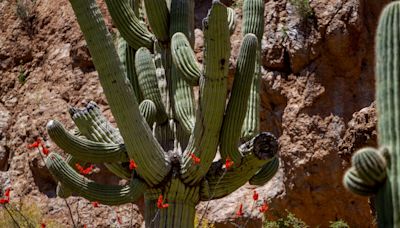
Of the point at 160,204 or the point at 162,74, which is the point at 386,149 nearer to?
the point at 160,204

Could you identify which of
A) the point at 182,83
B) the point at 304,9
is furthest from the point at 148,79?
the point at 304,9

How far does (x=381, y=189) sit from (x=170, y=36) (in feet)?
14.1

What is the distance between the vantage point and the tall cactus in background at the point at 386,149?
3594 mm

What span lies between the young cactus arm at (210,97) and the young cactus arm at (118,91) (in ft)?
1.03

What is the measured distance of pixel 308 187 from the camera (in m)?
11.1

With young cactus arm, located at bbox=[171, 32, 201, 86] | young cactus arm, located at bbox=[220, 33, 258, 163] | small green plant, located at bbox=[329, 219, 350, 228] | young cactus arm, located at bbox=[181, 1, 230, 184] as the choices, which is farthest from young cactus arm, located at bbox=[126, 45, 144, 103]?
small green plant, located at bbox=[329, 219, 350, 228]

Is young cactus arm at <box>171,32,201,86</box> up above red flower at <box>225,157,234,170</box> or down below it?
above

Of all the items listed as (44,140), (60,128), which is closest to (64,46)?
(44,140)

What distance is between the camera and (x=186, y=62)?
677cm

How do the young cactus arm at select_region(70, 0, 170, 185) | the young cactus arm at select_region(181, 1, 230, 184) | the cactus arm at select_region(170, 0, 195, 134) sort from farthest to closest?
the cactus arm at select_region(170, 0, 195, 134) → the young cactus arm at select_region(181, 1, 230, 184) → the young cactus arm at select_region(70, 0, 170, 185)

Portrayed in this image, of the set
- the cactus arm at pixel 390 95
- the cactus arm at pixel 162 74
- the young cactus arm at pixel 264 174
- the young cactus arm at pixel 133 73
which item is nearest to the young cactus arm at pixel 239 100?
the young cactus arm at pixel 264 174

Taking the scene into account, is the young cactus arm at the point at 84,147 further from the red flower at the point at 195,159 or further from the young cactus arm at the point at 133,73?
the young cactus arm at the point at 133,73

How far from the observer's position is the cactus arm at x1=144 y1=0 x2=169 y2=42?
25.1 feet

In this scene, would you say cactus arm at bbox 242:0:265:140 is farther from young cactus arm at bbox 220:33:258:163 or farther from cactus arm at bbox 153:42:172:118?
cactus arm at bbox 153:42:172:118
